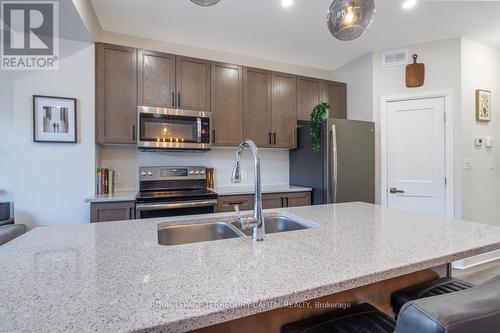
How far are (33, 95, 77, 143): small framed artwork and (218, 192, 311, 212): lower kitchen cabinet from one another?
5.32 feet

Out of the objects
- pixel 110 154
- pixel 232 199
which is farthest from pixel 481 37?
pixel 110 154

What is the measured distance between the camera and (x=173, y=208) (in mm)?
2527

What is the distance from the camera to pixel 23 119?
7.65 feet

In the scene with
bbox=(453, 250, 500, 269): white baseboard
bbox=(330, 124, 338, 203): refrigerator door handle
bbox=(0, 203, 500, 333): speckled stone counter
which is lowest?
bbox=(453, 250, 500, 269): white baseboard

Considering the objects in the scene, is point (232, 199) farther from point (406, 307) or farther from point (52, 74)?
point (406, 307)

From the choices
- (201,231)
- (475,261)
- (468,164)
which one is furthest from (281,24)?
(475,261)

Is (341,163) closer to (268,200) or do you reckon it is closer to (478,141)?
(268,200)

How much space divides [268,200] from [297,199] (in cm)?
40

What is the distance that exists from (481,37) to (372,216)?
9.94 feet

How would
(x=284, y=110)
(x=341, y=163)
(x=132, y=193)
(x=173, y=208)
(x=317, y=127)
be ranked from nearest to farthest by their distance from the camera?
(x=173, y=208)
(x=132, y=193)
(x=341, y=163)
(x=317, y=127)
(x=284, y=110)

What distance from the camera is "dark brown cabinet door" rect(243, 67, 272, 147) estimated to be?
3232mm

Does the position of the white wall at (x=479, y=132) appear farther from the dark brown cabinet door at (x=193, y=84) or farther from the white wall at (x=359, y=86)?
the dark brown cabinet door at (x=193, y=84)

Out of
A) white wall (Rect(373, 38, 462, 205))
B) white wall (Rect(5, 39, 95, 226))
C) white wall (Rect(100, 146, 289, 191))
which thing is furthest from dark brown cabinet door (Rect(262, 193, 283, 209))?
white wall (Rect(5, 39, 95, 226))

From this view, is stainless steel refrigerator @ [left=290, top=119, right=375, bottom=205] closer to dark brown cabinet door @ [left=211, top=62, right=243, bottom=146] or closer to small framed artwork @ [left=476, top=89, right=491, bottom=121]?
dark brown cabinet door @ [left=211, top=62, right=243, bottom=146]
